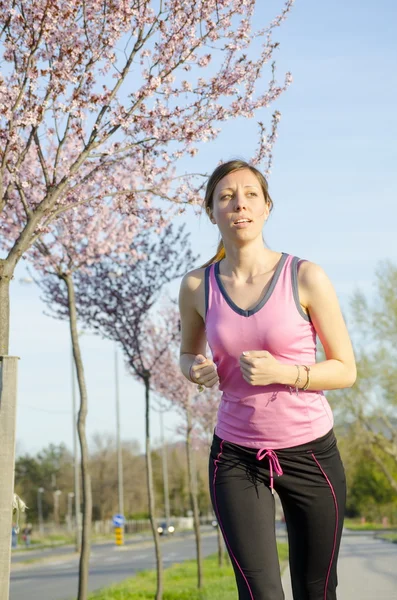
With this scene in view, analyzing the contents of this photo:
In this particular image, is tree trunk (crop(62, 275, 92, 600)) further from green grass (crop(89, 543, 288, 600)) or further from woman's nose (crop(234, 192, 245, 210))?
woman's nose (crop(234, 192, 245, 210))

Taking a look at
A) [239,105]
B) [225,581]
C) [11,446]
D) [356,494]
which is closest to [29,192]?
[239,105]

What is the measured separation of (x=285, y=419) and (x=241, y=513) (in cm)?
36

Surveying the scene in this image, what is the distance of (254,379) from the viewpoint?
124 inches

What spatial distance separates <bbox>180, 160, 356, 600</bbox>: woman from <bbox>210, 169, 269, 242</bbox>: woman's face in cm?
20

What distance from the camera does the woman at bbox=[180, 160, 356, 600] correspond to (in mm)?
3314

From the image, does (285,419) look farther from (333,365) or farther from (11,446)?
(11,446)

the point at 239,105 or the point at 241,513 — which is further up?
the point at 239,105

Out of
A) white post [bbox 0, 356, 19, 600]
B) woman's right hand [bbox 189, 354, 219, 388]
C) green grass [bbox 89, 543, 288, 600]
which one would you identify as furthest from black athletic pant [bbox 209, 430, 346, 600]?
green grass [bbox 89, 543, 288, 600]

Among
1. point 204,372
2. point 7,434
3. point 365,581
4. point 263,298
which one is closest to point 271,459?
point 204,372

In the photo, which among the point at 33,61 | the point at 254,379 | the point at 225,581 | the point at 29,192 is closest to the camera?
the point at 254,379

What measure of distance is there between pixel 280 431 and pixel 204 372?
35 centimetres

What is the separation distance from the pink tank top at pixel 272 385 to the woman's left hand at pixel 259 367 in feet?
0.56

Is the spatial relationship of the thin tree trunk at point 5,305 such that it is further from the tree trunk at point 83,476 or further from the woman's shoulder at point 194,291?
the tree trunk at point 83,476

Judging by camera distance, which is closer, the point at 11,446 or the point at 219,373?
the point at 219,373
